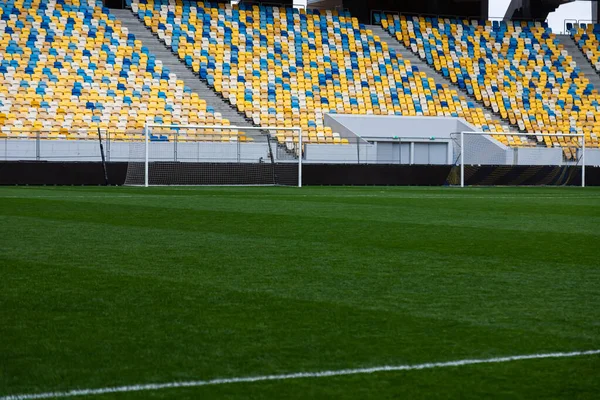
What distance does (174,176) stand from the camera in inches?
1061

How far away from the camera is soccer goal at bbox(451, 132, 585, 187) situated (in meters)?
30.0

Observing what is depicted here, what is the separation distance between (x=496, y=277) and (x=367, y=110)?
87.3ft

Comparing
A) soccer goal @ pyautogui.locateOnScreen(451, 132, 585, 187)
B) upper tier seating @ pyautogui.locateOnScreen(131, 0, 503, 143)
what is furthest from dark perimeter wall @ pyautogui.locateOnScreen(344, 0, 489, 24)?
soccer goal @ pyautogui.locateOnScreen(451, 132, 585, 187)

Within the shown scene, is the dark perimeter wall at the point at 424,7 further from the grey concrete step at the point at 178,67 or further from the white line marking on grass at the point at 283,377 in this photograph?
the white line marking on grass at the point at 283,377

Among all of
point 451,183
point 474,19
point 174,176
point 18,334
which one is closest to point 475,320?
point 18,334

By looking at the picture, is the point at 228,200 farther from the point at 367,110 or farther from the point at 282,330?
the point at 367,110

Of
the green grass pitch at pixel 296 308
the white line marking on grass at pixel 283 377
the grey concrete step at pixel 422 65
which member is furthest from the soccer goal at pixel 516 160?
the white line marking on grass at pixel 283 377

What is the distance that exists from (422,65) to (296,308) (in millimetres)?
32088

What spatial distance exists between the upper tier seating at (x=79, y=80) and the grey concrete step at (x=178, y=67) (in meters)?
0.34

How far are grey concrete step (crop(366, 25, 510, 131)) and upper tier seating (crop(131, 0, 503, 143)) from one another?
13.5 inches

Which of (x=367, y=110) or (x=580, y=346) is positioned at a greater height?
(x=367, y=110)

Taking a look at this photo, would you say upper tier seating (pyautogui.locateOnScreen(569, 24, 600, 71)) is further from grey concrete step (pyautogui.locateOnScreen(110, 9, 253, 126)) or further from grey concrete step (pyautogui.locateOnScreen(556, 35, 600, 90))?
grey concrete step (pyautogui.locateOnScreen(110, 9, 253, 126))

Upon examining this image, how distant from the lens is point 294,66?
112ft

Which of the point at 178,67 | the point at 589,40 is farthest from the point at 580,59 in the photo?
the point at 178,67
